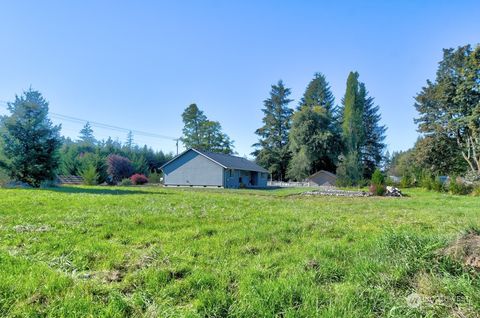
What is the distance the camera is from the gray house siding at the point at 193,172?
93.9 ft

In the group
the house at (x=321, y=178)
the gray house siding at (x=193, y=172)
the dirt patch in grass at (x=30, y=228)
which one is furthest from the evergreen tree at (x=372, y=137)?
the dirt patch in grass at (x=30, y=228)

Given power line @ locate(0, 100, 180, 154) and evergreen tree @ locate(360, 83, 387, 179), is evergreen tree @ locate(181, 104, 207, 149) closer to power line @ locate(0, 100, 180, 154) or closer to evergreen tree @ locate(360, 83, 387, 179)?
power line @ locate(0, 100, 180, 154)

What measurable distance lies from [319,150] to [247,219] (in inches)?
1388

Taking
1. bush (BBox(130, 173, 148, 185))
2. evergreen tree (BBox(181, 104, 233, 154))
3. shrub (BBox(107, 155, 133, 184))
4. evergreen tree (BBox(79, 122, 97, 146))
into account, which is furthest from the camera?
evergreen tree (BBox(79, 122, 97, 146))

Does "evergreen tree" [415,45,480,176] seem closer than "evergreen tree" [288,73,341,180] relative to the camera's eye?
Yes

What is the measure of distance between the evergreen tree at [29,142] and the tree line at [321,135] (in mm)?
27673

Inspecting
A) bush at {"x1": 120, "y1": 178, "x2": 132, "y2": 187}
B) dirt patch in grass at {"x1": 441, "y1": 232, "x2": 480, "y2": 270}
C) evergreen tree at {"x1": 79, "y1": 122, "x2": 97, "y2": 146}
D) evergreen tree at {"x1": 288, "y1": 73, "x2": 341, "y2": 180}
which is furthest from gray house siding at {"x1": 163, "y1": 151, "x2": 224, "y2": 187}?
evergreen tree at {"x1": 79, "y1": 122, "x2": 97, "y2": 146}

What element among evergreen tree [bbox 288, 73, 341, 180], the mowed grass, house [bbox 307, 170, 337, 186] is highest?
evergreen tree [bbox 288, 73, 341, 180]

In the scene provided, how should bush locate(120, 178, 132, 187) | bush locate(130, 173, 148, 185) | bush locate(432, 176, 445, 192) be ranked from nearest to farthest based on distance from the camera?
1. bush locate(432, 176, 445, 192)
2. bush locate(120, 178, 132, 187)
3. bush locate(130, 173, 148, 185)

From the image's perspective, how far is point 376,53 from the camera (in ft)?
43.0

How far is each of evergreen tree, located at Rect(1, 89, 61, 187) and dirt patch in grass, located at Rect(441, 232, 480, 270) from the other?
19.8 metres

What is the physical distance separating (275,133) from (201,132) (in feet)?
44.1

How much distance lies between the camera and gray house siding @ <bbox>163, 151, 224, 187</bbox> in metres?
28.6

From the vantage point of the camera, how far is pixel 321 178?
3884 centimetres
